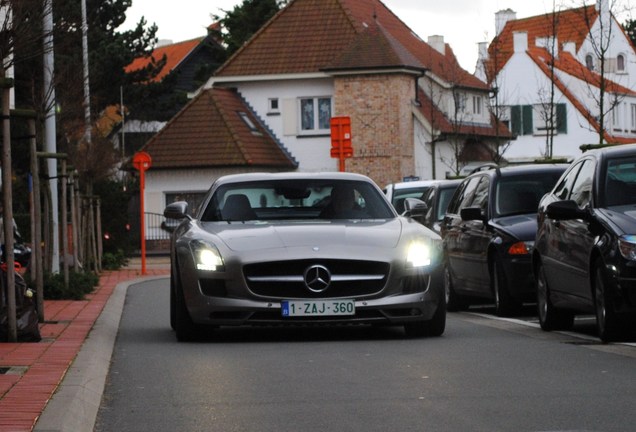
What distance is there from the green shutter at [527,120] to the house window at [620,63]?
14616 mm

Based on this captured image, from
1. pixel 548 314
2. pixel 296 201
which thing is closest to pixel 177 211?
pixel 296 201

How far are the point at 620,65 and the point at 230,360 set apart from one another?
9248cm

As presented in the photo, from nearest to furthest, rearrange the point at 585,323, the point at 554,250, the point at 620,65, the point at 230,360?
1. the point at 230,360
2. the point at 554,250
3. the point at 585,323
4. the point at 620,65

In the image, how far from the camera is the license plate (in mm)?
13094

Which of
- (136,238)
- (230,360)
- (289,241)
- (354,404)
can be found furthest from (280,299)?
(136,238)

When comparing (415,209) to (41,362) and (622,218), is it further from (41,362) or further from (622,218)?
(41,362)

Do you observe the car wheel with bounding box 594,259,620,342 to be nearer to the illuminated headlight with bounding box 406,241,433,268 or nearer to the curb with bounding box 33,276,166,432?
the illuminated headlight with bounding box 406,241,433,268

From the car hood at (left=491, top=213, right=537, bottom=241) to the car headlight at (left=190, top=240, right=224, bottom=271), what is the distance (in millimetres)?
4804

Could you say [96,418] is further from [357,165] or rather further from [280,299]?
[357,165]

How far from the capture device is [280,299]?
1311 centimetres

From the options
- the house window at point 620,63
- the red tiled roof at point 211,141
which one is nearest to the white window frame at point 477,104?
the red tiled roof at point 211,141

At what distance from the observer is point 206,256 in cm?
1324

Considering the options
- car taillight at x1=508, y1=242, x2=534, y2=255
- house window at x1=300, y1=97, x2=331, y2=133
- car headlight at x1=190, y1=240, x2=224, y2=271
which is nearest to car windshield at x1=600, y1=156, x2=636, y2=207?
car headlight at x1=190, y1=240, x2=224, y2=271

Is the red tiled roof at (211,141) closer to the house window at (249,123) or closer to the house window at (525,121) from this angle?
the house window at (249,123)
